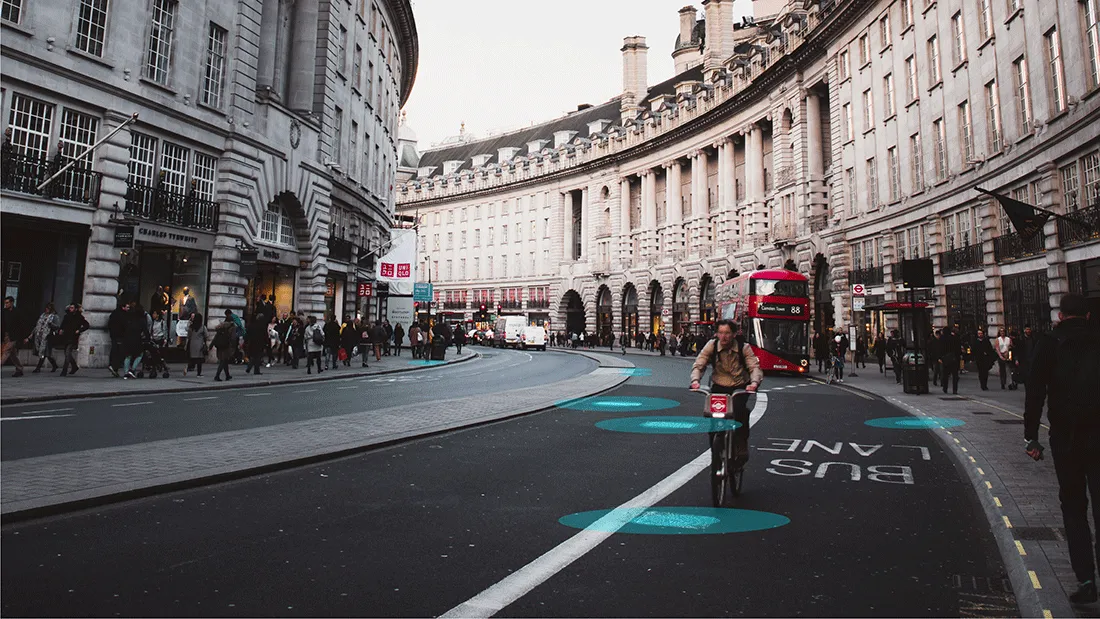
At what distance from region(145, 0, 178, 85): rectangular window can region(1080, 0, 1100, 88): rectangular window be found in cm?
2846

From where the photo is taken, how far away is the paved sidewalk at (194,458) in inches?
243

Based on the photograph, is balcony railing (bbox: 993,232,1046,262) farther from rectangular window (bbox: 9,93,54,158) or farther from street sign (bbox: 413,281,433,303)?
rectangular window (bbox: 9,93,54,158)

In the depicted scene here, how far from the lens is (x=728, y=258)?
56.5 m

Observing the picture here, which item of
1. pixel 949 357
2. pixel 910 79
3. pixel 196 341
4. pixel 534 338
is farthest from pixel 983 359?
pixel 534 338

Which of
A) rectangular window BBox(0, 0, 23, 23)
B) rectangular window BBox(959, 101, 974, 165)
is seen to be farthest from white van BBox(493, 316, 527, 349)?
rectangular window BBox(0, 0, 23, 23)

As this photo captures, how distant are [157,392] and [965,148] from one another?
3061cm

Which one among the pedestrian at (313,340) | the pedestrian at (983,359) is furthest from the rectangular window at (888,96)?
the pedestrian at (313,340)

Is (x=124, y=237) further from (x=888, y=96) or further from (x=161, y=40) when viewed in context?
(x=888, y=96)

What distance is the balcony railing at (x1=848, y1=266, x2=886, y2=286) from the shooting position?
36.6 meters

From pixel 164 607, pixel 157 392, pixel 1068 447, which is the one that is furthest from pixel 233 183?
pixel 1068 447

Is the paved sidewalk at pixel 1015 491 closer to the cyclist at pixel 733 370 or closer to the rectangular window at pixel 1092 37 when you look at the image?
the cyclist at pixel 733 370

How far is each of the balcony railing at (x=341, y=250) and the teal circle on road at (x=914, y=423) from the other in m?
26.0

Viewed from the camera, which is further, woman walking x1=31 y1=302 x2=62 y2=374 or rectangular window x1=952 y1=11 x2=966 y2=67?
rectangular window x1=952 y1=11 x2=966 y2=67

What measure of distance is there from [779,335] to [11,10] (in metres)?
26.6
